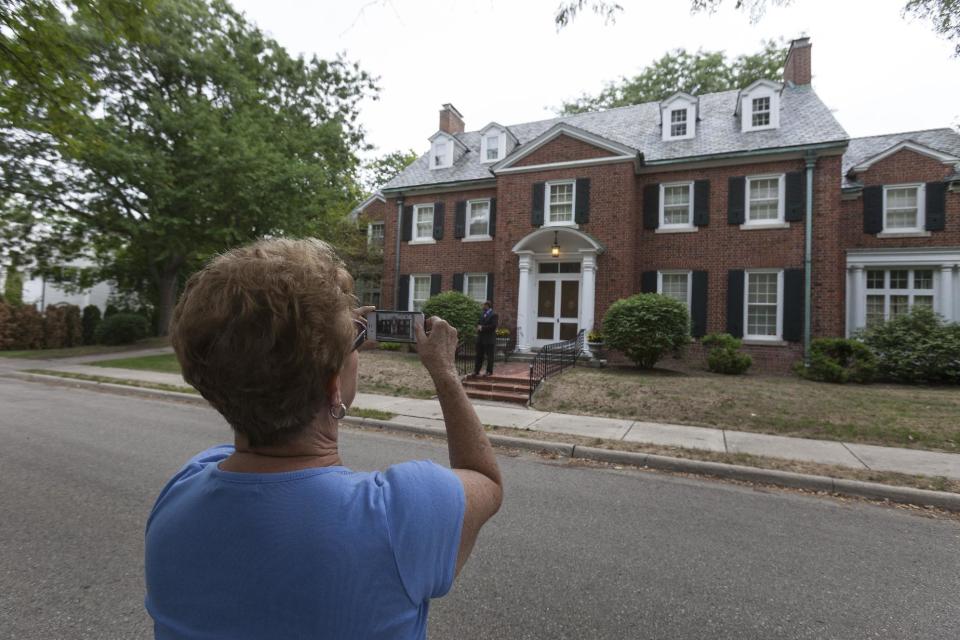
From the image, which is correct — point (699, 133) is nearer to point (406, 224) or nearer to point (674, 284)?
point (674, 284)

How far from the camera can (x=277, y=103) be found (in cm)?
1862

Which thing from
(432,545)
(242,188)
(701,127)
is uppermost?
(701,127)

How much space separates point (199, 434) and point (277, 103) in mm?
15835

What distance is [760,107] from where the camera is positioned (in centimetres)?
1536

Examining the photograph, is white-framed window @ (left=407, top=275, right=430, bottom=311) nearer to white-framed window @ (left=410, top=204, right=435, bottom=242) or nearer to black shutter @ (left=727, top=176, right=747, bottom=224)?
white-framed window @ (left=410, top=204, right=435, bottom=242)

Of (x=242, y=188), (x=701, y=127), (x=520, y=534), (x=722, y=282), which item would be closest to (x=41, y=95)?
(x=520, y=534)

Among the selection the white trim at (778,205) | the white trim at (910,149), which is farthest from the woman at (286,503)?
the white trim at (910,149)

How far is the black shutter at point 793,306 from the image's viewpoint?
13648mm

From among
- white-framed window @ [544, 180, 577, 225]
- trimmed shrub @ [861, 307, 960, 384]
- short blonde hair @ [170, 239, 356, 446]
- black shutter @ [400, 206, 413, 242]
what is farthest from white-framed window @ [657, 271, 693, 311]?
short blonde hair @ [170, 239, 356, 446]

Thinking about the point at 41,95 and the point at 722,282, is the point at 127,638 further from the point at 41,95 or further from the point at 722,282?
the point at 722,282

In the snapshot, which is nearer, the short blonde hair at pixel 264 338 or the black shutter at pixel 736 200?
the short blonde hair at pixel 264 338

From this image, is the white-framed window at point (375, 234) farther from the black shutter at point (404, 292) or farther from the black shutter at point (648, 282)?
the black shutter at point (648, 282)

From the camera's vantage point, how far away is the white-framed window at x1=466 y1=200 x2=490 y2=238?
17.6 m

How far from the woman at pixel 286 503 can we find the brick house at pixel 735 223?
14200 millimetres
